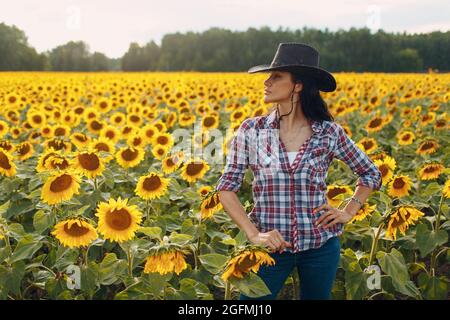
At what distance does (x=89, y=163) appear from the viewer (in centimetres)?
448

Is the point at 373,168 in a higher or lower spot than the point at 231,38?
lower

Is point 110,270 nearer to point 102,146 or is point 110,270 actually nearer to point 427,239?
point 427,239

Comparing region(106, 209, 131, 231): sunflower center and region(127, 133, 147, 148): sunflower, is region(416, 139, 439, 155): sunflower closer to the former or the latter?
region(127, 133, 147, 148): sunflower

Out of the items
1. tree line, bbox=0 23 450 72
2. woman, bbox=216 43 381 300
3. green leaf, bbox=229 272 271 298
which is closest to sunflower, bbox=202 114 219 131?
woman, bbox=216 43 381 300

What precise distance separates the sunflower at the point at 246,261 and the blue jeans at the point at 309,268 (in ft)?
1.32

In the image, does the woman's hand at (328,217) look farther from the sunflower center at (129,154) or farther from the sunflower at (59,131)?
the sunflower at (59,131)

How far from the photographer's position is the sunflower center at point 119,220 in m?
3.22

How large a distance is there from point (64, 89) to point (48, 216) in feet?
36.0

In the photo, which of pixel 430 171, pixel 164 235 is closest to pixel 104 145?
pixel 164 235

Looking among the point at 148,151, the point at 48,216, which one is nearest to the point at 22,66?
the point at 148,151

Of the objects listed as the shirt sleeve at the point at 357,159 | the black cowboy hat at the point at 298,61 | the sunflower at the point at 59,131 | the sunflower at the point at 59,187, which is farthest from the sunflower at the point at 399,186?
the sunflower at the point at 59,131

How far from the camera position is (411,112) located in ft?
33.5

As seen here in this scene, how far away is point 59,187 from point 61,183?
0.03 m

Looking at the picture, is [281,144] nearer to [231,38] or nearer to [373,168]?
[373,168]
